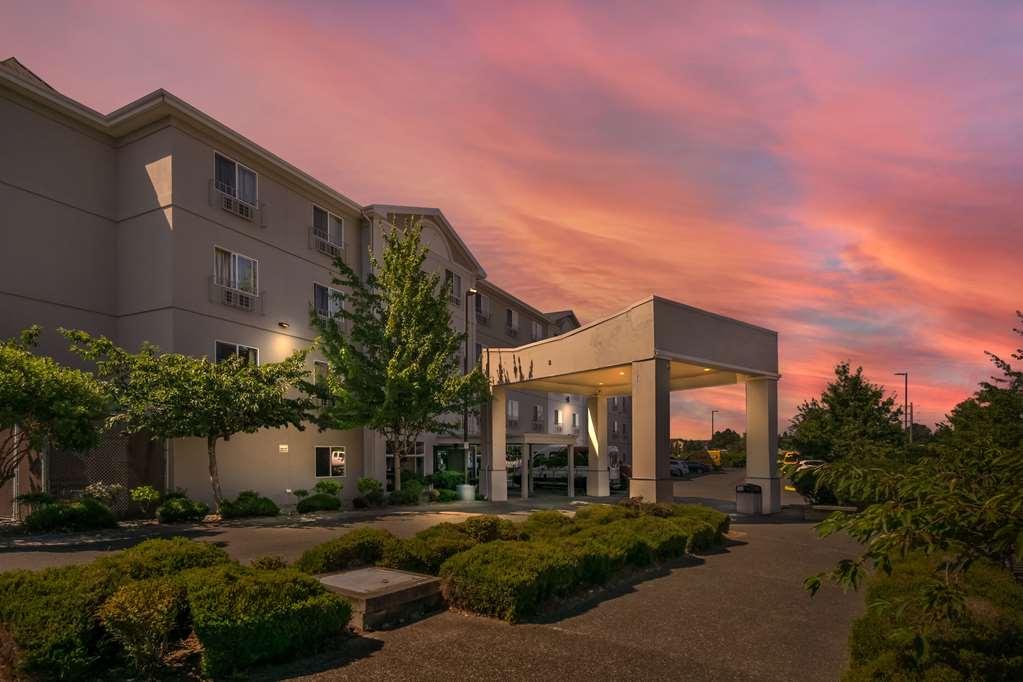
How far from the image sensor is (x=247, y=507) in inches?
874

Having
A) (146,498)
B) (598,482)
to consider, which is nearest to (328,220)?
(146,498)

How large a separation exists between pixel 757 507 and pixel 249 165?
2467 cm

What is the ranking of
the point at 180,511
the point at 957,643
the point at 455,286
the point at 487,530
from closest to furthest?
the point at 957,643 < the point at 487,530 < the point at 180,511 < the point at 455,286

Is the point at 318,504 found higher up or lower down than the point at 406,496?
higher up

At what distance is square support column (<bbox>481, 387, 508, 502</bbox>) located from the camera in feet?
100

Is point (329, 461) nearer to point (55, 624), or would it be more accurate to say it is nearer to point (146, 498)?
point (146, 498)

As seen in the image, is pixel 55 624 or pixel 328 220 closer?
pixel 55 624

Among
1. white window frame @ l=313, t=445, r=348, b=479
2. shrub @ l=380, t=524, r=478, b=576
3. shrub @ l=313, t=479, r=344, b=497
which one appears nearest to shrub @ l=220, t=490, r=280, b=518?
shrub @ l=313, t=479, r=344, b=497

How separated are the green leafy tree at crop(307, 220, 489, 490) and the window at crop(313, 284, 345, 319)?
232 centimetres

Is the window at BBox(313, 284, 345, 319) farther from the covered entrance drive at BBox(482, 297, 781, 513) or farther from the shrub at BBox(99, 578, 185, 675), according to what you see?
the shrub at BBox(99, 578, 185, 675)

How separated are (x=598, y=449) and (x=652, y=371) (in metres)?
13.3

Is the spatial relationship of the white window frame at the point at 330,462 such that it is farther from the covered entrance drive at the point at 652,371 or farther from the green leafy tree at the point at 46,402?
the green leafy tree at the point at 46,402

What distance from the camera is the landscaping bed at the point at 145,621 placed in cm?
664

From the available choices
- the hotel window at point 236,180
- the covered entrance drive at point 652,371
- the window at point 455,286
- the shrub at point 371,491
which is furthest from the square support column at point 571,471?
the hotel window at point 236,180
